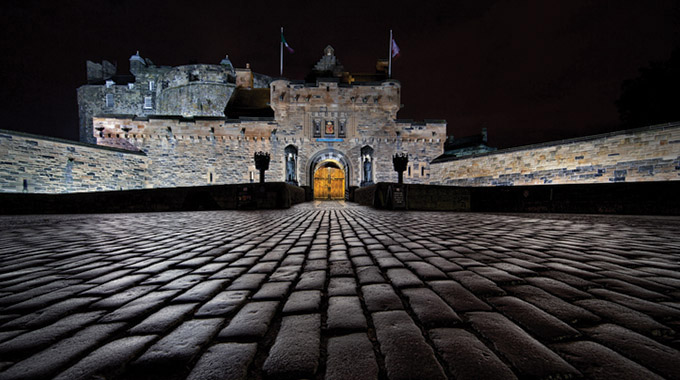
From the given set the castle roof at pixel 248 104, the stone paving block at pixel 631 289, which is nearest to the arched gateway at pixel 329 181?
the castle roof at pixel 248 104

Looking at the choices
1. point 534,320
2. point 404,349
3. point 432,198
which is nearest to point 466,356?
point 404,349

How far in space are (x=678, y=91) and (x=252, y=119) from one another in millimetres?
33432

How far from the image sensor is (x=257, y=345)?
91 centimetres

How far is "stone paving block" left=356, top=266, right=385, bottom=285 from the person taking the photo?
5.29 ft

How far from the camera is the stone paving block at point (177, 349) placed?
2.60 feet

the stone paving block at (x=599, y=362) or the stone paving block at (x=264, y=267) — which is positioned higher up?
the stone paving block at (x=599, y=362)

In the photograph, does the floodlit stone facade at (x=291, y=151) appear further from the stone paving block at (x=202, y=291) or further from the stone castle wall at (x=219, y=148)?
the stone paving block at (x=202, y=291)

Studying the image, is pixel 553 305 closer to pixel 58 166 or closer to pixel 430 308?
pixel 430 308

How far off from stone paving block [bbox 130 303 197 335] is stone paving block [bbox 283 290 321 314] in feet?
1.58

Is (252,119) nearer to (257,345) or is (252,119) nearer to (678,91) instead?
(257,345)

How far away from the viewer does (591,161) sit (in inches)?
525

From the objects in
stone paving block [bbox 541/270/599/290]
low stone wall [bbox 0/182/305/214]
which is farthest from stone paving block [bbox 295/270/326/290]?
low stone wall [bbox 0/182/305/214]

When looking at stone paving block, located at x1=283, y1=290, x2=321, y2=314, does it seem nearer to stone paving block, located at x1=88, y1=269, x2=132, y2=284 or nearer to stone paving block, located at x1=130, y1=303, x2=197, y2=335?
stone paving block, located at x1=130, y1=303, x2=197, y2=335

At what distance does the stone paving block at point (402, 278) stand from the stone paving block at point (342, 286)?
269mm
